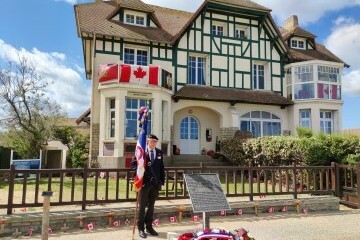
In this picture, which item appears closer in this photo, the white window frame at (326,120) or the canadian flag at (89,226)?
the canadian flag at (89,226)

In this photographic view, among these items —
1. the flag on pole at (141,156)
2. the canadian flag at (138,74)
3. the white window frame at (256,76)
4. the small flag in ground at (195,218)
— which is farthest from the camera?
the white window frame at (256,76)

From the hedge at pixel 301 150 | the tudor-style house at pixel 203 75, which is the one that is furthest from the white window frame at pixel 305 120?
the hedge at pixel 301 150

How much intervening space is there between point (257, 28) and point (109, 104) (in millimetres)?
10953

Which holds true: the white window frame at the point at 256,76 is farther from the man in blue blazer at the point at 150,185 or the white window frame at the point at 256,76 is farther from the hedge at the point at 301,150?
the man in blue blazer at the point at 150,185

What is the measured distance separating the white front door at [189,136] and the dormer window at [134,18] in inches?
242

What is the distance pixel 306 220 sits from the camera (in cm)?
828

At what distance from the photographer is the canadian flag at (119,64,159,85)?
15.8 meters

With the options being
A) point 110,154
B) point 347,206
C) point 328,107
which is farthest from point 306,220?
point 328,107

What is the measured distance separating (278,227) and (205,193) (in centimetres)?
259

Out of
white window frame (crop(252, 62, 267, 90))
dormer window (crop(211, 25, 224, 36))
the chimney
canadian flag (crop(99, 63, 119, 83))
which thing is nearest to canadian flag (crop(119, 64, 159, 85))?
canadian flag (crop(99, 63, 119, 83))

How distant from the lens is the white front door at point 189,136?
19688mm

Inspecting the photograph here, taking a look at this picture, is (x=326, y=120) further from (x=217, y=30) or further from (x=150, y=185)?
(x=150, y=185)

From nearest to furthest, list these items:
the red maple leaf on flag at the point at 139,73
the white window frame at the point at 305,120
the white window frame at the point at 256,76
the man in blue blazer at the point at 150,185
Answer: the man in blue blazer at the point at 150,185
the red maple leaf on flag at the point at 139,73
the white window frame at the point at 305,120
the white window frame at the point at 256,76

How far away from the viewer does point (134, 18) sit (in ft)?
63.3
